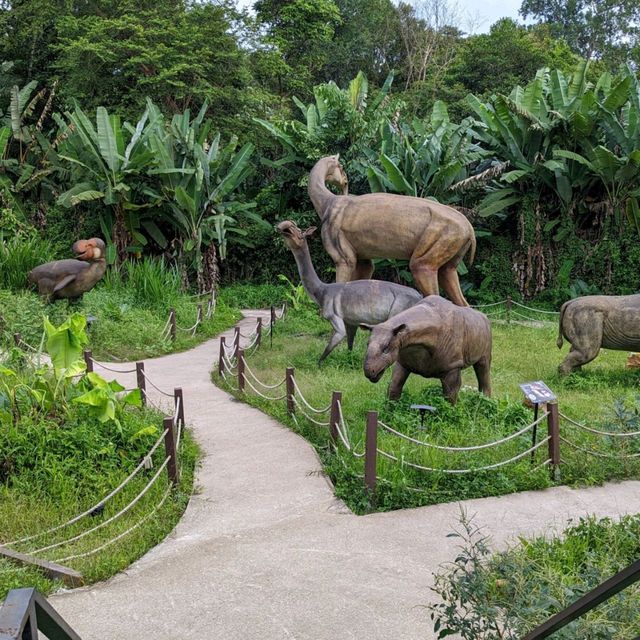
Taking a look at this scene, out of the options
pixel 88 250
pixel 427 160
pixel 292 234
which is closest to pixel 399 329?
pixel 292 234

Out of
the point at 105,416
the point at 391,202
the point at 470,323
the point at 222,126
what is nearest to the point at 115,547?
the point at 105,416

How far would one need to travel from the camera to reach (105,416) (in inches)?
207

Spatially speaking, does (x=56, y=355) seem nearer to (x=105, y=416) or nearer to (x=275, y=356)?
(x=105, y=416)

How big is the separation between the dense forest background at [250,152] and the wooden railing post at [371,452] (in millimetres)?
9839

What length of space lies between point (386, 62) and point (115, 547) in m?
27.4

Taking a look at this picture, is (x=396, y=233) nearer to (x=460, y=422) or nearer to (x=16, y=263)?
(x=460, y=422)

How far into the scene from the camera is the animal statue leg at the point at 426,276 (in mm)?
9297

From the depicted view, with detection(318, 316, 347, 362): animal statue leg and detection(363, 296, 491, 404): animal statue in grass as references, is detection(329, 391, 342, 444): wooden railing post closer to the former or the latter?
detection(363, 296, 491, 404): animal statue in grass

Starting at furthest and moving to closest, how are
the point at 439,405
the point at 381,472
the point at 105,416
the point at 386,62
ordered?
the point at 386,62
the point at 439,405
the point at 105,416
the point at 381,472

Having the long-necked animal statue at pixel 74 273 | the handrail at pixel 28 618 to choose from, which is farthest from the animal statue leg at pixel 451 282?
the handrail at pixel 28 618

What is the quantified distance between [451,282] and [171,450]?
600 cm

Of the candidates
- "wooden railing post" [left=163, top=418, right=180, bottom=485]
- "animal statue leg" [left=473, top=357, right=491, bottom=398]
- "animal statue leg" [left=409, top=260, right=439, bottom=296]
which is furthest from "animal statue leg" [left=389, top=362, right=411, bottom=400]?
"animal statue leg" [left=409, top=260, right=439, bottom=296]

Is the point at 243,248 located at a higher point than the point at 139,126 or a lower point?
lower

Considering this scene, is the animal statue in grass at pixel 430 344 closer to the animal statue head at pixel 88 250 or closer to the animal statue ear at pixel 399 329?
the animal statue ear at pixel 399 329
